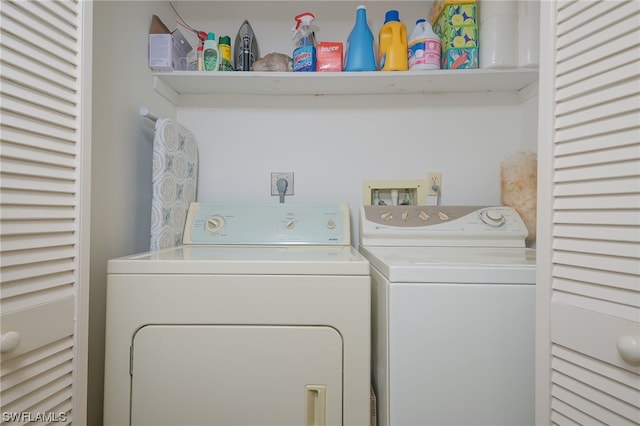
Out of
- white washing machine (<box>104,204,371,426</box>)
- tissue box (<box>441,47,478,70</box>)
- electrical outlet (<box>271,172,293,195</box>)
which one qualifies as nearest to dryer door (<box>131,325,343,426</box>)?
white washing machine (<box>104,204,371,426</box>)

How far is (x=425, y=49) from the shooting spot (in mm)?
1347

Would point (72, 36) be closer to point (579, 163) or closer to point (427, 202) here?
point (579, 163)

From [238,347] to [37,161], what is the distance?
65cm

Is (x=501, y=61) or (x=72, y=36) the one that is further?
(x=501, y=61)

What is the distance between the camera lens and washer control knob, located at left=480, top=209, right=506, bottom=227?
4.37ft

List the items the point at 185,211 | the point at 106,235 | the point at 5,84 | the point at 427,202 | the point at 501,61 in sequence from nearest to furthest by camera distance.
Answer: the point at 5,84 < the point at 106,235 < the point at 501,61 < the point at 185,211 < the point at 427,202

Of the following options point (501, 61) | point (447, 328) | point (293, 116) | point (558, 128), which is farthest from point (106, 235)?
point (501, 61)

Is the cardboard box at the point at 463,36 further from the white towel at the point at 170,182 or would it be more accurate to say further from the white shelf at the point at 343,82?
the white towel at the point at 170,182

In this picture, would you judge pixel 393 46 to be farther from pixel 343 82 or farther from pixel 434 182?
pixel 434 182

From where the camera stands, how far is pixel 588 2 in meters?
0.61

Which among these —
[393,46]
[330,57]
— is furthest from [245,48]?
[393,46]

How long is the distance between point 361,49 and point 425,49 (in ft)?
0.94

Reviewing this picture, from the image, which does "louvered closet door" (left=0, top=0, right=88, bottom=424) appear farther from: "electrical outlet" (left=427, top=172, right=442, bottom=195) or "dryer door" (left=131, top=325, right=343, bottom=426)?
"electrical outlet" (left=427, top=172, right=442, bottom=195)

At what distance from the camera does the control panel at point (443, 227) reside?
51.1 inches
